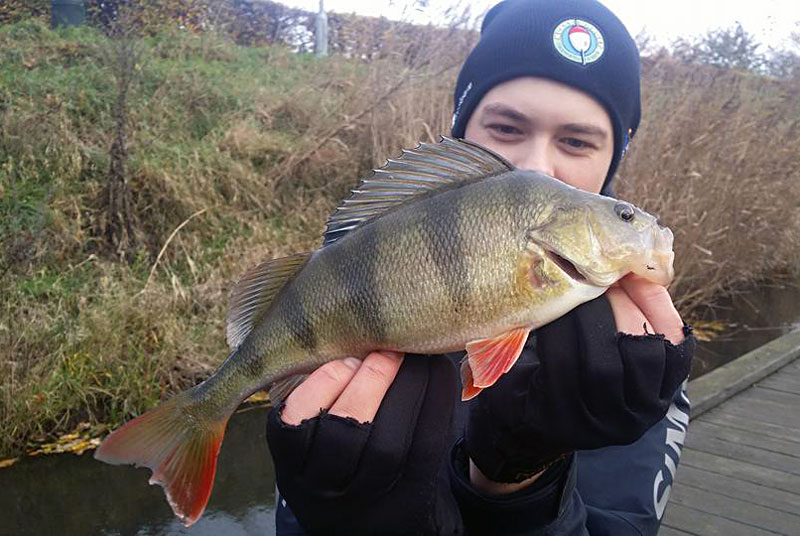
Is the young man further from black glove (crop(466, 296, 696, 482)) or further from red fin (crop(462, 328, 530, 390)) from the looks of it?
red fin (crop(462, 328, 530, 390))

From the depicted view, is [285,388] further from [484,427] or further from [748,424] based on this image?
[748,424]

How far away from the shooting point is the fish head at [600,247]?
4.02ft

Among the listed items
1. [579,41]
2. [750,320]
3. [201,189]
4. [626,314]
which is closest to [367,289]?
[626,314]

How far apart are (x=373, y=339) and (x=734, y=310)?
237 inches

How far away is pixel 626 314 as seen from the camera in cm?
126

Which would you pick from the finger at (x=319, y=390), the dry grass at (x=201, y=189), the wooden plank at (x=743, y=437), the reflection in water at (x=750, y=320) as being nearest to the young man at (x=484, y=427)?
the finger at (x=319, y=390)

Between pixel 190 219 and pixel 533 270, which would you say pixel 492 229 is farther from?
pixel 190 219

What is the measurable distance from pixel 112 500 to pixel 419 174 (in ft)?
9.53

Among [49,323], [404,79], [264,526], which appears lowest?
[264,526]

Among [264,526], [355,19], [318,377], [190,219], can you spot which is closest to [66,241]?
[190,219]

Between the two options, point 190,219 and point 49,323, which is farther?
point 190,219

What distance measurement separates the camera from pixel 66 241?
5.04m

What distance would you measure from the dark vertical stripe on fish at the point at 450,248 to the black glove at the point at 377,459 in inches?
8.0

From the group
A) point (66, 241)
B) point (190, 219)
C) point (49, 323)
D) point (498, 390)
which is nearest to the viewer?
point (498, 390)
